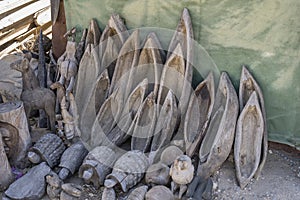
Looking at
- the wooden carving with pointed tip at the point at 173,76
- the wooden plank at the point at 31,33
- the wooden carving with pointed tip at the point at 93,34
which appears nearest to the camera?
the wooden carving with pointed tip at the point at 173,76

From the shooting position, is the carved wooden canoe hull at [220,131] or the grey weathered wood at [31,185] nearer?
the grey weathered wood at [31,185]

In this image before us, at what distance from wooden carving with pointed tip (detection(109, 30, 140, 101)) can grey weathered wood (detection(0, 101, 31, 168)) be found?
79 cm

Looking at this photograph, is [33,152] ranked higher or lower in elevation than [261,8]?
lower

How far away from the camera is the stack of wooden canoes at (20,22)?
503 centimetres

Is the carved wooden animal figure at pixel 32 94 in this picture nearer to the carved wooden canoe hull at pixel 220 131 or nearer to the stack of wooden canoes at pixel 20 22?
the carved wooden canoe hull at pixel 220 131

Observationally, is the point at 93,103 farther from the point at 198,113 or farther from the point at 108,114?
the point at 198,113

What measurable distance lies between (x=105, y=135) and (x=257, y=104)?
124cm

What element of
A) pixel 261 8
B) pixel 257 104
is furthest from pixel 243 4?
pixel 257 104

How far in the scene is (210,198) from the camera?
109 inches

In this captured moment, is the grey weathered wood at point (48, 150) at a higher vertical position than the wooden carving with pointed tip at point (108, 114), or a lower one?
lower

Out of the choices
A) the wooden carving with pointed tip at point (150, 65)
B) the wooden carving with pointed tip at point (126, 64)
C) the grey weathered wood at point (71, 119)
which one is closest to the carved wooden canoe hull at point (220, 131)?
the wooden carving with pointed tip at point (150, 65)

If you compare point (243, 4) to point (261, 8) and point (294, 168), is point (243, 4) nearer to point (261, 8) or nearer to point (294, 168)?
point (261, 8)

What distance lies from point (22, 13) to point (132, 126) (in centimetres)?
297

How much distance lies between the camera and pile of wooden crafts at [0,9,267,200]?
9.23ft
